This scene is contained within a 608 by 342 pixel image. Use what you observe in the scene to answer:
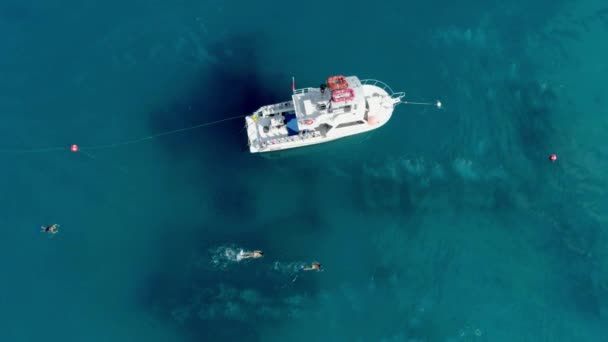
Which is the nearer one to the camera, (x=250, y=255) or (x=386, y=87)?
(x=250, y=255)

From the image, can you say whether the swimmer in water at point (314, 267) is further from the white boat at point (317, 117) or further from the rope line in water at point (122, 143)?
the rope line in water at point (122, 143)

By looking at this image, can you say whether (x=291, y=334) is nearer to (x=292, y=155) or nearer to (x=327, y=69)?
(x=292, y=155)

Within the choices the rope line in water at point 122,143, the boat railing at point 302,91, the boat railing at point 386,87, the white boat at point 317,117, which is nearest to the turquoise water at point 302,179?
the rope line in water at point 122,143

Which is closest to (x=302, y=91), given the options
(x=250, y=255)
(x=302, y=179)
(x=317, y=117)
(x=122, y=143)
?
(x=317, y=117)

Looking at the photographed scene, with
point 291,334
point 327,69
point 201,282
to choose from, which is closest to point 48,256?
point 201,282

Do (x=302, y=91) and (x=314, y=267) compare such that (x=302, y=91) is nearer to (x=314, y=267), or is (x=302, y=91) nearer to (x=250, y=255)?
(x=250, y=255)

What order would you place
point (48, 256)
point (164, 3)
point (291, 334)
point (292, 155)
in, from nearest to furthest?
point (291, 334), point (48, 256), point (292, 155), point (164, 3)
